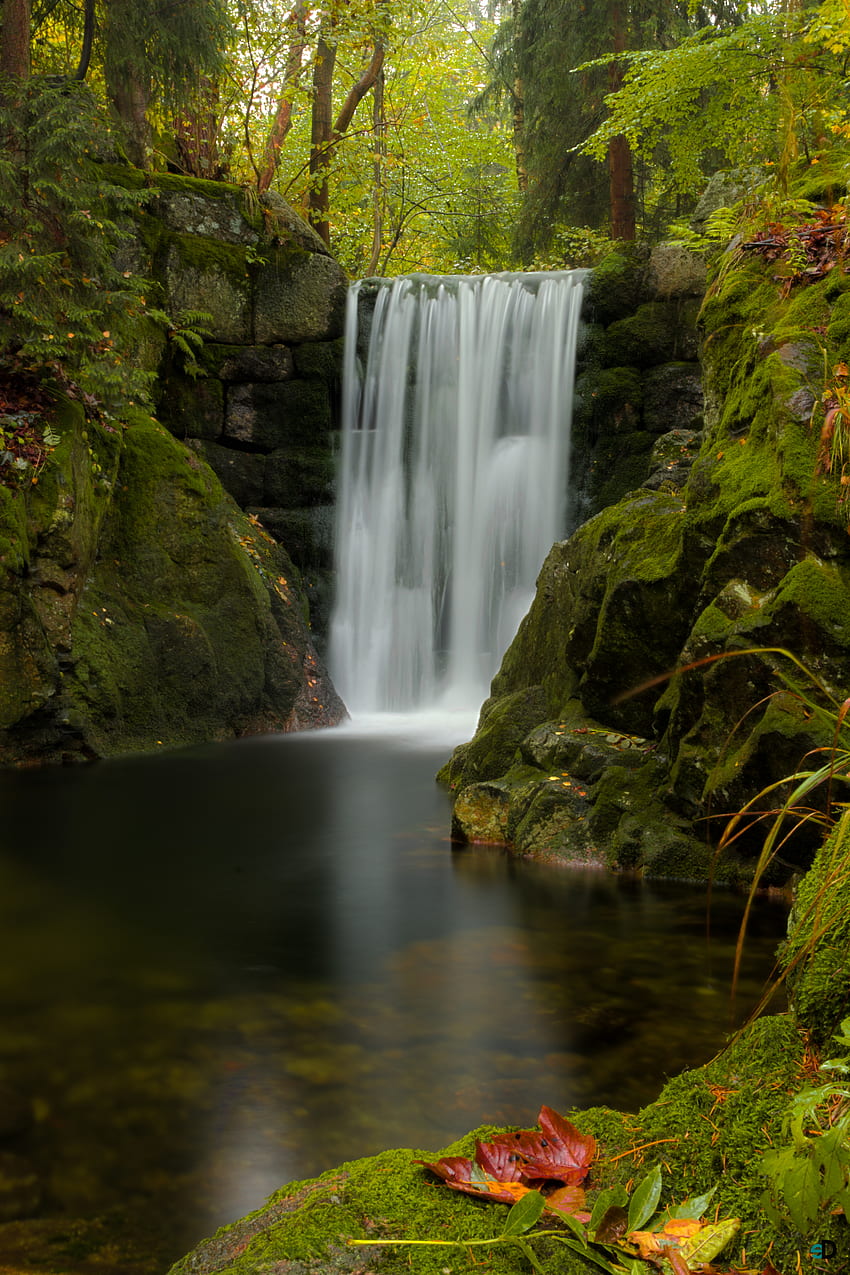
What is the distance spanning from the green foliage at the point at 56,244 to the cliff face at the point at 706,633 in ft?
17.3

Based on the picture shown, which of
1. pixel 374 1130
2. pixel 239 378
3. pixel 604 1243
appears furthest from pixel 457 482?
pixel 604 1243

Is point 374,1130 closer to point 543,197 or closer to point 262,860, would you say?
point 262,860

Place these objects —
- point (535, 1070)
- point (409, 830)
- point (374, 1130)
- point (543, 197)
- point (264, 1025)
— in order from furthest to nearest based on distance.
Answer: point (543, 197) < point (409, 830) < point (264, 1025) < point (535, 1070) < point (374, 1130)

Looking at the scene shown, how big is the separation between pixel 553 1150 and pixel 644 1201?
261 mm

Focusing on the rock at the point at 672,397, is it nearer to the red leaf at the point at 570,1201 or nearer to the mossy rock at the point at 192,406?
the mossy rock at the point at 192,406

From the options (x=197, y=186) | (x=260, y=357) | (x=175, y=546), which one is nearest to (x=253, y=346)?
(x=260, y=357)

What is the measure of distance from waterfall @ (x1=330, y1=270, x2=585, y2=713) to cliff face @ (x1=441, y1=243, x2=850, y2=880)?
571 cm

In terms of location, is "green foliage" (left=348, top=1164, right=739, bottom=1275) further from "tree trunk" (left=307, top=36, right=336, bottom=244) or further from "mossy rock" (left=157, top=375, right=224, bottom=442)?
"tree trunk" (left=307, top=36, right=336, bottom=244)

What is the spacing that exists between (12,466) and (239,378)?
200 inches

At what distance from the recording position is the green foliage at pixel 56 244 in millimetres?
8414

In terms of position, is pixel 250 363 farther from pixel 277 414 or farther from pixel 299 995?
pixel 299 995

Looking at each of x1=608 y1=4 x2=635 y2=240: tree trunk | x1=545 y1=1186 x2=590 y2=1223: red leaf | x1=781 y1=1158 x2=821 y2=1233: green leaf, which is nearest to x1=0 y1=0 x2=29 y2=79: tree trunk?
x1=608 y1=4 x2=635 y2=240: tree trunk

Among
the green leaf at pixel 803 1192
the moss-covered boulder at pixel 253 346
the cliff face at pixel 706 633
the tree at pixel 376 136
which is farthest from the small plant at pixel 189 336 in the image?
the green leaf at pixel 803 1192

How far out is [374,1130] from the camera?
269 centimetres
